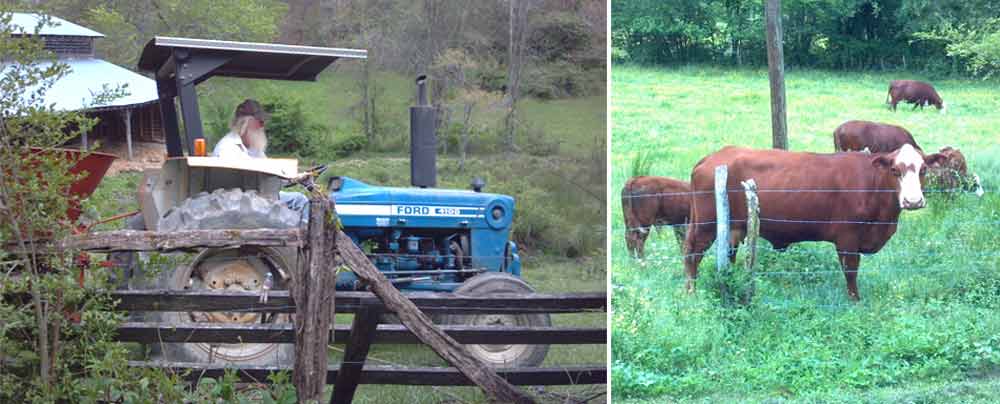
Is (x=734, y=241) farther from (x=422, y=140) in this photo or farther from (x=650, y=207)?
(x=422, y=140)

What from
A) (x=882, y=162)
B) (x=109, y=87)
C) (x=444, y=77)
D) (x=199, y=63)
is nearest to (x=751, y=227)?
(x=882, y=162)

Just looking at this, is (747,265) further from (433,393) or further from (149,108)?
(149,108)

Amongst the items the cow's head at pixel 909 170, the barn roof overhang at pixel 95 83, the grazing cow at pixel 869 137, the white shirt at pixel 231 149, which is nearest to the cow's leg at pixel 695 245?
the grazing cow at pixel 869 137

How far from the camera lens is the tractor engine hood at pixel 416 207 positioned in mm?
8305

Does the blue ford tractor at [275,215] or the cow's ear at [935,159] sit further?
the blue ford tractor at [275,215]

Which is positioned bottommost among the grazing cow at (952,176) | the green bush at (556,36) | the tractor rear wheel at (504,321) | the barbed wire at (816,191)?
the tractor rear wheel at (504,321)

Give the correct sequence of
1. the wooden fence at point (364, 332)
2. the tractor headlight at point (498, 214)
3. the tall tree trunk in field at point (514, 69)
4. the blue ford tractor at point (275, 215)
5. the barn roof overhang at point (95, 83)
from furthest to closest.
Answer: the tall tree trunk in field at point (514, 69), the barn roof overhang at point (95, 83), the tractor headlight at point (498, 214), the blue ford tractor at point (275, 215), the wooden fence at point (364, 332)

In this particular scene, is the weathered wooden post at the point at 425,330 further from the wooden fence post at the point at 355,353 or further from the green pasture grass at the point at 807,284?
the green pasture grass at the point at 807,284

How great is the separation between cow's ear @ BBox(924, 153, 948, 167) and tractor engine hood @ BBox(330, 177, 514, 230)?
12.1 ft

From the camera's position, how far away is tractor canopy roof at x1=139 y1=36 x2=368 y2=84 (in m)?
6.66

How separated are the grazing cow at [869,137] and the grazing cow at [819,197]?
0.03m

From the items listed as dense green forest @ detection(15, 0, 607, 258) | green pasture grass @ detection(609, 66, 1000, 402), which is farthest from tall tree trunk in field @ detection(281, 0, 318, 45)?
green pasture grass @ detection(609, 66, 1000, 402)

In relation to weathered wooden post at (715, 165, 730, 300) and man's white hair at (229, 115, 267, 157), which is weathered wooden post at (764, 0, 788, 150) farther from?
man's white hair at (229, 115, 267, 157)

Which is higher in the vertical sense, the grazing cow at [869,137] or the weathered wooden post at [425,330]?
the grazing cow at [869,137]
